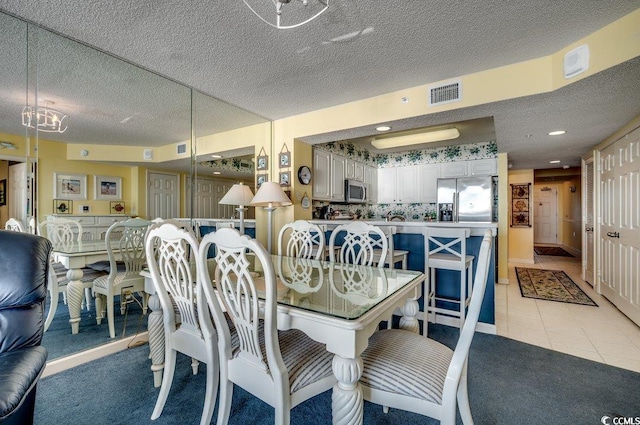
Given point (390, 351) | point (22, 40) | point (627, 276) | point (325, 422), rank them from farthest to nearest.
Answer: point (627, 276)
point (22, 40)
point (325, 422)
point (390, 351)

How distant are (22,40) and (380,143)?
4327mm

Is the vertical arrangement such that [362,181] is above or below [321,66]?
below

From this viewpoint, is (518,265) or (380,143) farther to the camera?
(518,265)

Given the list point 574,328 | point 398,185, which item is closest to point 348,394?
point 574,328

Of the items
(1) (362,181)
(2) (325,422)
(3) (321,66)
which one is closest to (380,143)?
(1) (362,181)

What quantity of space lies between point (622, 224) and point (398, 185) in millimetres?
3258

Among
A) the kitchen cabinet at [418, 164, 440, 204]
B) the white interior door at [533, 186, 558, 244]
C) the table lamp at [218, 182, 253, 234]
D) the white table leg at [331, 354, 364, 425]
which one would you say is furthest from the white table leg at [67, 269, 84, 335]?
the white interior door at [533, 186, 558, 244]

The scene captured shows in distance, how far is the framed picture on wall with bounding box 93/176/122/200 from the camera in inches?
98.3

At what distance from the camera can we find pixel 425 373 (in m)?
1.15

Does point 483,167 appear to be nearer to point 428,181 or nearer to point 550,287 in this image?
point 428,181

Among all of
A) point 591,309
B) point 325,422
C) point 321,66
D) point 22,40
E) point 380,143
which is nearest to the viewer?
point 325,422

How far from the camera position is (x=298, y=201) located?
3.77m

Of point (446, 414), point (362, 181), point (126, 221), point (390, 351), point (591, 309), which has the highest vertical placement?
point (362, 181)

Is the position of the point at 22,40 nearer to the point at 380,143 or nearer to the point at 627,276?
the point at 380,143
